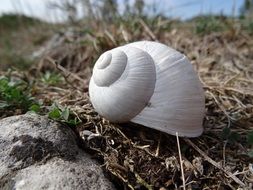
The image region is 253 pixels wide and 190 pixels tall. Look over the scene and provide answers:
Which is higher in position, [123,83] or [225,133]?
[123,83]

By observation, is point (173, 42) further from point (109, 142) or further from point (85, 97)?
point (109, 142)

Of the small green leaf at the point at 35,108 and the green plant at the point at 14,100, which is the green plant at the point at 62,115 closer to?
the small green leaf at the point at 35,108

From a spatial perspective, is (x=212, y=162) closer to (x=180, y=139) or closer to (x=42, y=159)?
(x=180, y=139)

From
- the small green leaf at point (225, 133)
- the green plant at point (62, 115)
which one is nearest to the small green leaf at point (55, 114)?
the green plant at point (62, 115)

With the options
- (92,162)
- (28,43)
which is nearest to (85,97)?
(92,162)

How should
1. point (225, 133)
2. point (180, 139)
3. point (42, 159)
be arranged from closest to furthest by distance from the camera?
point (42, 159), point (180, 139), point (225, 133)

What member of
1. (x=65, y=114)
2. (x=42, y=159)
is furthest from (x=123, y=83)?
(x=42, y=159)

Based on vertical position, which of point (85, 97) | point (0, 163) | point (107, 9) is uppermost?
point (0, 163)
